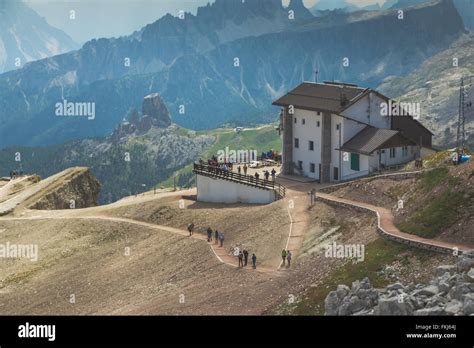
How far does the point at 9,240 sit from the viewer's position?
104 meters

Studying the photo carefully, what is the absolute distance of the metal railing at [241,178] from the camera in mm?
95500

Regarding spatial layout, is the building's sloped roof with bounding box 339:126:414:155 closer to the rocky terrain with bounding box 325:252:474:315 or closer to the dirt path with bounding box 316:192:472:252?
the dirt path with bounding box 316:192:472:252

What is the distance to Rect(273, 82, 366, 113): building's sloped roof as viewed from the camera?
9844cm

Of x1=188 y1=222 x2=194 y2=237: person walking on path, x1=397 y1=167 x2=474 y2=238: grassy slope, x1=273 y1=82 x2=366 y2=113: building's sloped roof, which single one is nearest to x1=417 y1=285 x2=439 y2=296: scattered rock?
x1=397 y1=167 x2=474 y2=238: grassy slope

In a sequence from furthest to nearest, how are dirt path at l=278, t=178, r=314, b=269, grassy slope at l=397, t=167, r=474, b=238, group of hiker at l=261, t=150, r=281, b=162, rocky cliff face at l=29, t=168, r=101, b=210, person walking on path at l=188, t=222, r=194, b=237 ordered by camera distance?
rocky cliff face at l=29, t=168, r=101, b=210
group of hiker at l=261, t=150, r=281, b=162
person walking on path at l=188, t=222, r=194, b=237
dirt path at l=278, t=178, r=314, b=269
grassy slope at l=397, t=167, r=474, b=238

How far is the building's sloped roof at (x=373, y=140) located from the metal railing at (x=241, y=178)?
8.62 meters

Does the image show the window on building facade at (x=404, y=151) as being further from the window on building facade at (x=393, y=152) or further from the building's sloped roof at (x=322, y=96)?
the building's sloped roof at (x=322, y=96)

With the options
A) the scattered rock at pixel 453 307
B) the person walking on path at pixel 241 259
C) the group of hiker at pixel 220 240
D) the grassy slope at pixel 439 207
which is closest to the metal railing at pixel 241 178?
the group of hiker at pixel 220 240

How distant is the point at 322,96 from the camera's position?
333 ft

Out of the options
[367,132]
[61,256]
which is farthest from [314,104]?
[61,256]

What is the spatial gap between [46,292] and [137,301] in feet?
44.6

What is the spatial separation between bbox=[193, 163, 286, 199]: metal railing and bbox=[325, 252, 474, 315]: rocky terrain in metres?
39.9
